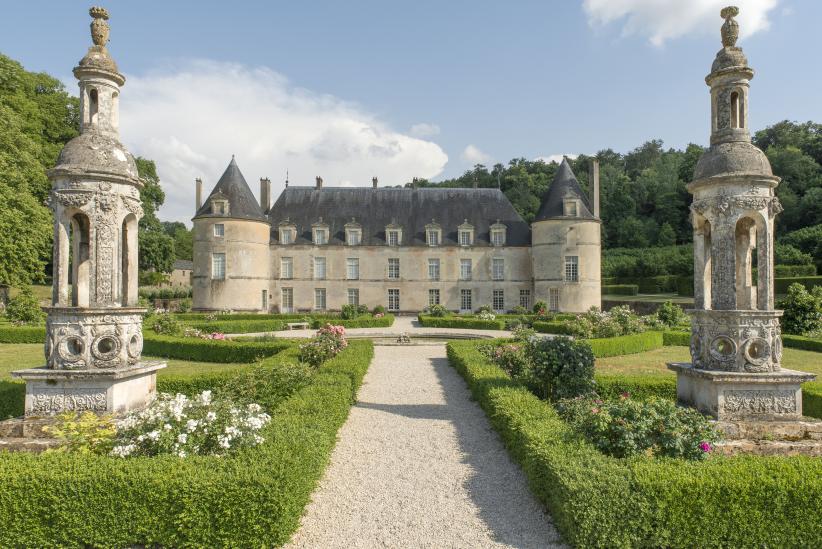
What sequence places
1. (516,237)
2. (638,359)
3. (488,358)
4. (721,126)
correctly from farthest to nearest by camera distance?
(516,237), (638,359), (488,358), (721,126)

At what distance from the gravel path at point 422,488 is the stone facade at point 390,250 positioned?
21.3 metres

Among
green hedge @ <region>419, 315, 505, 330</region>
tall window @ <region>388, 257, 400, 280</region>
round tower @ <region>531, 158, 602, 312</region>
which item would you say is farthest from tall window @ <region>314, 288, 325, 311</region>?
round tower @ <region>531, 158, 602, 312</region>

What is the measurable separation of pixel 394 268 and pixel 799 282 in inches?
997

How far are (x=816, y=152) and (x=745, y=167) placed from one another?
176 ft

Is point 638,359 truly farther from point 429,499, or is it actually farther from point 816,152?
point 816,152

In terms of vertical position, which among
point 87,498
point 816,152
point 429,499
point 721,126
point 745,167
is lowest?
point 429,499

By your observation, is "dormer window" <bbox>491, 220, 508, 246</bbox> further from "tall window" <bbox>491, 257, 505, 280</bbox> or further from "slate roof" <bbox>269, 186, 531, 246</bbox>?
"tall window" <bbox>491, 257, 505, 280</bbox>

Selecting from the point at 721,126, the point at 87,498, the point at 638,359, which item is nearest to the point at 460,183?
the point at 638,359

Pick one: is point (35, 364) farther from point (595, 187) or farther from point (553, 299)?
point (595, 187)

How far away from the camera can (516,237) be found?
3034 cm

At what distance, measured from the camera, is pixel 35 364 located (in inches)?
461

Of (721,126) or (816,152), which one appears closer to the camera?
(721,126)

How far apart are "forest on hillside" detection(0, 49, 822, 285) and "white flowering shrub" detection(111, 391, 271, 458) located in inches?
761

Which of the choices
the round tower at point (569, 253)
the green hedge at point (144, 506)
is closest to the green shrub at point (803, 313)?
the round tower at point (569, 253)
